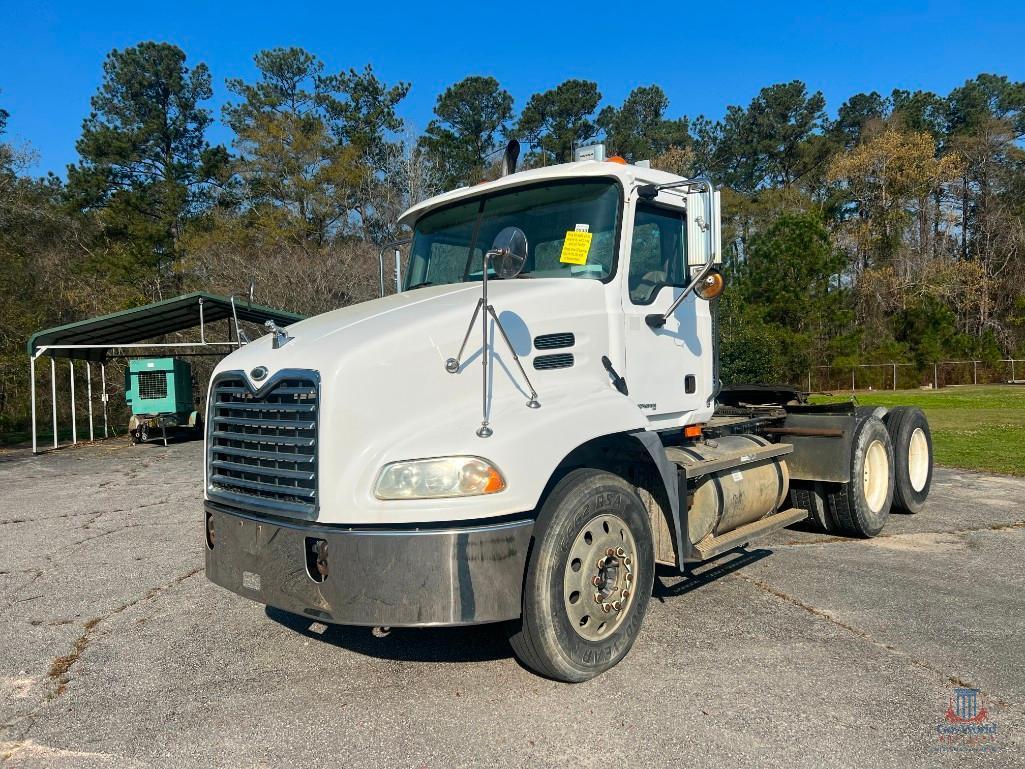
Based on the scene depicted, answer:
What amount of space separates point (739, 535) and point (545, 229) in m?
2.53

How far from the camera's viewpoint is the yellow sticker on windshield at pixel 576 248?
456cm

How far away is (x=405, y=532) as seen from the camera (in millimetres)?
3301

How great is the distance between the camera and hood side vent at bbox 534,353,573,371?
13.3 feet

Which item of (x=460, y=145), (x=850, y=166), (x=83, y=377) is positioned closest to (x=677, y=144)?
(x=850, y=166)

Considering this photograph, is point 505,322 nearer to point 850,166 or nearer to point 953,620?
point 953,620

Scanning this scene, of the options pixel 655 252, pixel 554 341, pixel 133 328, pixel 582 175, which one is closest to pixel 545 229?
pixel 582 175

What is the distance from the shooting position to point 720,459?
5098 mm

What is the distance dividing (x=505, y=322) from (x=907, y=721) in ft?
8.76

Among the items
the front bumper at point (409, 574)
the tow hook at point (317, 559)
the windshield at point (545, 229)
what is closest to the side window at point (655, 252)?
the windshield at point (545, 229)

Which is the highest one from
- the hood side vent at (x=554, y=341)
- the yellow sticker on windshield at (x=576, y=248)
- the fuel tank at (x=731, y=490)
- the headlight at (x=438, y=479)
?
the yellow sticker on windshield at (x=576, y=248)

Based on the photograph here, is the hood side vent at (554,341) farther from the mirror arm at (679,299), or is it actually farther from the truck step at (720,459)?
the truck step at (720,459)

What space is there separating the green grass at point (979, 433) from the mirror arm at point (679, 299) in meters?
6.11

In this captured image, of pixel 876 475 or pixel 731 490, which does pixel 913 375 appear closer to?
pixel 876 475

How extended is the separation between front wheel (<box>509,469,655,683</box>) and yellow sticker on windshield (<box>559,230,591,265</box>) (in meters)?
1.37
